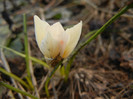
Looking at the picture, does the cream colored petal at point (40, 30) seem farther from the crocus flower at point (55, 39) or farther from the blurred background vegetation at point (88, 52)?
the blurred background vegetation at point (88, 52)

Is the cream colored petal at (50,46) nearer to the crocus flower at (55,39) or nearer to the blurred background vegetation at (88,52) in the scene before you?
the crocus flower at (55,39)

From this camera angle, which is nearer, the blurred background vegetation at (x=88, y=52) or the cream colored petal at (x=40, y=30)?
the cream colored petal at (x=40, y=30)

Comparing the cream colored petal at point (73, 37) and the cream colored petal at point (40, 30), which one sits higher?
the cream colored petal at point (40, 30)

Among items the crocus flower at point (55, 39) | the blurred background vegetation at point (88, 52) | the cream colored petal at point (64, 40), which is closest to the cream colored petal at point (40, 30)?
the crocus flower at point (55, 39)

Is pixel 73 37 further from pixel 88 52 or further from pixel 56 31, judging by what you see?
pixel 88 52

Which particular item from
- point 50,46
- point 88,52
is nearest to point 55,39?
point 50,46

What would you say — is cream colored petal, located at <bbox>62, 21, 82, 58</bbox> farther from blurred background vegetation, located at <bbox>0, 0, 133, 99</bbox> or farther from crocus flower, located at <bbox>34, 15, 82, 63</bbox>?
blurred background vegetation, located at <bbox>0, 0, 133, 99</bbox>

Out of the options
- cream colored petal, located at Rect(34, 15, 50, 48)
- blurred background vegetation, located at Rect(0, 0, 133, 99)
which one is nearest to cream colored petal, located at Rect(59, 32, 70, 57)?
cream colored petal, located at Rect(34, 15, 50, 48)

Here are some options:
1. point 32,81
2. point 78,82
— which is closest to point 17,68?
point 32,81
